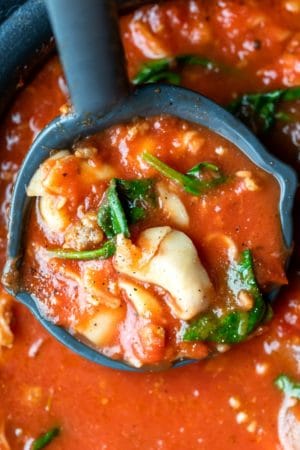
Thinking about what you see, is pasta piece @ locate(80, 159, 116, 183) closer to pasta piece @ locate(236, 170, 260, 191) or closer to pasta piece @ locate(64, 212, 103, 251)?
pasta piece @ locate(64, 212, 103, 251)

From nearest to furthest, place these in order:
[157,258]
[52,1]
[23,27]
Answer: [52,1]
[157,258]
[23,27]

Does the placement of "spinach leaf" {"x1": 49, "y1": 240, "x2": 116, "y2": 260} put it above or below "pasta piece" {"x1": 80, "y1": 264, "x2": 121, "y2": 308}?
above

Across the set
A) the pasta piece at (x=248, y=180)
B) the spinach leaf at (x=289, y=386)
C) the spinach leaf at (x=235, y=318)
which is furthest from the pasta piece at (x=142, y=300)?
the spinach leaf at (x=289, y=386)

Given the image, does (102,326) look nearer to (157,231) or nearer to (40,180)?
(157,231)

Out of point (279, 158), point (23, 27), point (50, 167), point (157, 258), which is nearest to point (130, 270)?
point (157, 258)

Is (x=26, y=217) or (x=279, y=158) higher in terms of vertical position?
(x=26, y=217)

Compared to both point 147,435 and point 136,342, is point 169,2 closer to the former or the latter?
point 136,342

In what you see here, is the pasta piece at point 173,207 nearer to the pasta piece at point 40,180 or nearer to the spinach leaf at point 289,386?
the pasta piece at point 40,180

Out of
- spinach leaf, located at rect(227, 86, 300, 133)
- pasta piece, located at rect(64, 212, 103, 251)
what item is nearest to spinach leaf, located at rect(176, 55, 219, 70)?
spinach leaf, located at rect(227, 86, 300, 133)
